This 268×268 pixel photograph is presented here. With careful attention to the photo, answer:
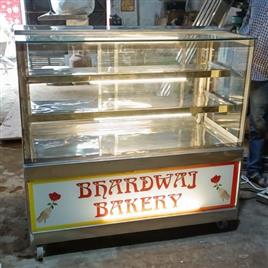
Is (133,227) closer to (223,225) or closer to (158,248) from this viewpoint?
(158,248)

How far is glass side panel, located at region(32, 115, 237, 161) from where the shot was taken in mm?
2109

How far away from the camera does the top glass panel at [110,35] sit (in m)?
1.90

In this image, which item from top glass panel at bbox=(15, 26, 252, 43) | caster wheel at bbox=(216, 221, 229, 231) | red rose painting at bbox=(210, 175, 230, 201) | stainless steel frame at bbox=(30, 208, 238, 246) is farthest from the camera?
caster wheel at bbox=(216, 221, 229, 231)

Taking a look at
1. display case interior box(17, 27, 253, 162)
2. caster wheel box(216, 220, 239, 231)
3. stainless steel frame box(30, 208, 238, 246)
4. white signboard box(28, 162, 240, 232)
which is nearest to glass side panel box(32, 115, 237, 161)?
display case interior box(17, 27, 253, 162)

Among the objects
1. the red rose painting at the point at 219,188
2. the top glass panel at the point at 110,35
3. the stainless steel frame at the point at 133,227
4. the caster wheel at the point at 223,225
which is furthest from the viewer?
the caster wheel at the point at 223,225

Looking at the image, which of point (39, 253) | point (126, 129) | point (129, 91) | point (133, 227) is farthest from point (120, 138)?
point (39, 253)

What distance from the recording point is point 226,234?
2352 mm

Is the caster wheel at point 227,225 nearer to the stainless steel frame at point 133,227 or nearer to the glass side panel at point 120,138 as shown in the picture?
the stainless steel frame at point 133,227

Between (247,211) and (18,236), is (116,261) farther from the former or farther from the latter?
(247,211)

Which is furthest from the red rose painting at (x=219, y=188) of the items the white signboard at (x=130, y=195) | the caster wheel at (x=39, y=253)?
the caster wheel at (x=39, y=253)

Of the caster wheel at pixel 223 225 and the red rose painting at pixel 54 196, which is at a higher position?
the red rose painting at pixel 54 196

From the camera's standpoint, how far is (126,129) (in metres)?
2.46

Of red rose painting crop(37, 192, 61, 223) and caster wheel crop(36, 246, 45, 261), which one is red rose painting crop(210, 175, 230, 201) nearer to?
red rose painting crop(37, 192, 61, 223)

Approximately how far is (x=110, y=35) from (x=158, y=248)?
1257 mm
